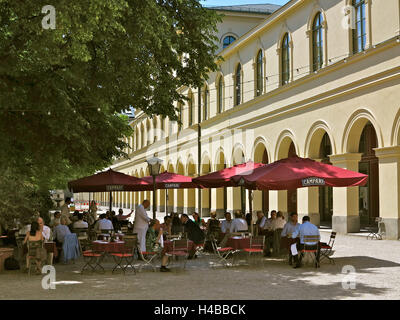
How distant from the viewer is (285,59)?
28375 millimetres

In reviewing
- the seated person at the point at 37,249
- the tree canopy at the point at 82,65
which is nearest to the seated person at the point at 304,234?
the tree canopy at the point at 82,65

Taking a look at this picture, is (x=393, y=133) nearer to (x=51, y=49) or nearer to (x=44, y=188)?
(x=51, y=49)

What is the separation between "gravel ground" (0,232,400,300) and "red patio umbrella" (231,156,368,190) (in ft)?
6.94

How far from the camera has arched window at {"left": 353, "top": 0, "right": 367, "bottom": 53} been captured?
2161cm

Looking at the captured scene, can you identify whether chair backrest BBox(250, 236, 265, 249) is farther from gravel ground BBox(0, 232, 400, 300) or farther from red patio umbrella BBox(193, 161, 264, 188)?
red patio umbrella BBox(193, 161, 264, 188)

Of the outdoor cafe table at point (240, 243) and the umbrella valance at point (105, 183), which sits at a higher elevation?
the umbrella valance at point (105, 183)

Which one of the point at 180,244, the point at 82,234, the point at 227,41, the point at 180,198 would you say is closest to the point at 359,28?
the point at 180,244

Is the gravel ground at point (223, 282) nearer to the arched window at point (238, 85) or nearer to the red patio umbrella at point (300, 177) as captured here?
the red patio umbrella at point (300, 177)

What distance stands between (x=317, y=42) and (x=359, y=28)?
11.2 feet

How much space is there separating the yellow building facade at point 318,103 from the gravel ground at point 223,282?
8.22 metres

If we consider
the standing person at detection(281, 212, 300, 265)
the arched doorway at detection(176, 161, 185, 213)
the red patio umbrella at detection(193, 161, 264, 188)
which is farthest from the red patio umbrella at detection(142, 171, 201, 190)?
the arched doorway at detection(176, 161, 185, 213)

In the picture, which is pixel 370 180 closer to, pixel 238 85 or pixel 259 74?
pixel 259 74

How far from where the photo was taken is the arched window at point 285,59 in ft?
91.9
